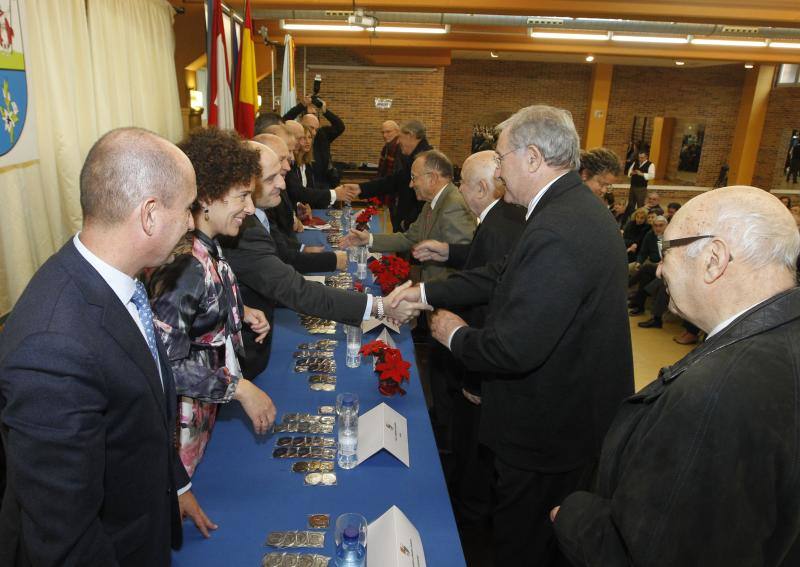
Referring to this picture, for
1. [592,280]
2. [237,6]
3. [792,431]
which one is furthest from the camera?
[237,6]

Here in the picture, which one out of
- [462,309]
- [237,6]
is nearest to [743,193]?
[462,309]

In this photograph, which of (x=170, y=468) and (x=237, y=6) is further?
(x=237, y=6)

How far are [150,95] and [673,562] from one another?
5.99m

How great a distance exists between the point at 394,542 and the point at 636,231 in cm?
769

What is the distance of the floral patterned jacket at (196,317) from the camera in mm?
1595

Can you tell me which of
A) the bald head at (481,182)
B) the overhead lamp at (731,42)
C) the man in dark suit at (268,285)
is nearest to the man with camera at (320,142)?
the bald head at (481,182)

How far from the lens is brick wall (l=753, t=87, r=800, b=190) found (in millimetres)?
15484

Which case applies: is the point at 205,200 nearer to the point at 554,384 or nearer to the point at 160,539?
the point at 160,539

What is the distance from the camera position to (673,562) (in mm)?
1099

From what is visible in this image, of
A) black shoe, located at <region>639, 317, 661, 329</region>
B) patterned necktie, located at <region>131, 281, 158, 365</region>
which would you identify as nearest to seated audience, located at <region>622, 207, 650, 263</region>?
black shoe, located at <region>639, 317, 661, 329</region>

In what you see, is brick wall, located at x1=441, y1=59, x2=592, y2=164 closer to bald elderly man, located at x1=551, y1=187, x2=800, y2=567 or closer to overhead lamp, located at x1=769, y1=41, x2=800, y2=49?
overhead lamp, located at x1=769, y1=41, x2=800, y2=49

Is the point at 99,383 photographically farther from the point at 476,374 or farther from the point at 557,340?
the point at 476,374

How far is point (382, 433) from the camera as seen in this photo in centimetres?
Answer: 192

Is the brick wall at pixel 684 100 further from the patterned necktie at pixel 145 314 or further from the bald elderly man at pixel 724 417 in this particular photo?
the patterned necktie at pixel 145 314
